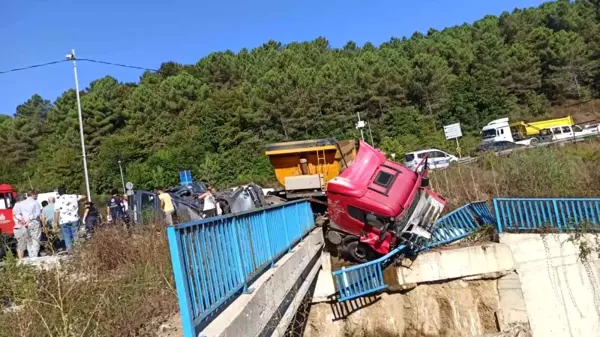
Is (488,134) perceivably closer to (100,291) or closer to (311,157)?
(311,157)

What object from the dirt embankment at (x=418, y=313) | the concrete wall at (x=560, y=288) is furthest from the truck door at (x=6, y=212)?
the concrete wall at (x=560, y=288)

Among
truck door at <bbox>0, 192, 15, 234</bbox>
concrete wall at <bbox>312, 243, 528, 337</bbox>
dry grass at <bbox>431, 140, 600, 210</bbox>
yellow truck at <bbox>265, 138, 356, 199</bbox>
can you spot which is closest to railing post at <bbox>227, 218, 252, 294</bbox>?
concrete wall at <bbox>312, 243, 528, 337</bbox>

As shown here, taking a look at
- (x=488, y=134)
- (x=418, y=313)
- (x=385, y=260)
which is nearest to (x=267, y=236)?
(x=385, y=260)

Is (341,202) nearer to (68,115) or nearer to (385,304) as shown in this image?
(385,304)

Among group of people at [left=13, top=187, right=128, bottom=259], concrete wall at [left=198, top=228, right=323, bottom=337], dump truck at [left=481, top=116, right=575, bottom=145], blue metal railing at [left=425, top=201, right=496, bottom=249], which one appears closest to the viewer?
concrete wall at [left=198, top=228, right=323, bottom=337]

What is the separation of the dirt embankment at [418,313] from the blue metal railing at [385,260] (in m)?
0.46

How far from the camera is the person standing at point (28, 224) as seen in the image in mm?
9156

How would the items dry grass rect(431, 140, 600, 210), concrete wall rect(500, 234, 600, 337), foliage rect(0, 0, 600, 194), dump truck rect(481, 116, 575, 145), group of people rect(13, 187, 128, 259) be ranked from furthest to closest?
foliage rect(0, 0, 600, 194)
dump truck rect(481, 116, 575, 145)
dry grass rect(431, 140, 600, 210)
concrete wall rect(500, 234, 600, 337)
group of people rect(13, 187, 128, 259)

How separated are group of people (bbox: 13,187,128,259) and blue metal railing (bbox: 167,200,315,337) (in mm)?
3689

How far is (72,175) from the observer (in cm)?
4528

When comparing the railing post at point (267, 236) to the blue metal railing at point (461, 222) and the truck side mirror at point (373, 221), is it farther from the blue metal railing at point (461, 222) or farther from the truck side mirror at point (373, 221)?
the blue metal railing at point (461, 222)

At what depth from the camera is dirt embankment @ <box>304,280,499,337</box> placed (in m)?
9.97

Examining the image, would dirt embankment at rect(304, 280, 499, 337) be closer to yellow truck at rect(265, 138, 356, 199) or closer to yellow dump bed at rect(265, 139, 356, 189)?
yellow truck at rect(265, 138, 356, 199)

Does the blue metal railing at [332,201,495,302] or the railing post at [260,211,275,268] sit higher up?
the railing post at [260,211,275,268]
